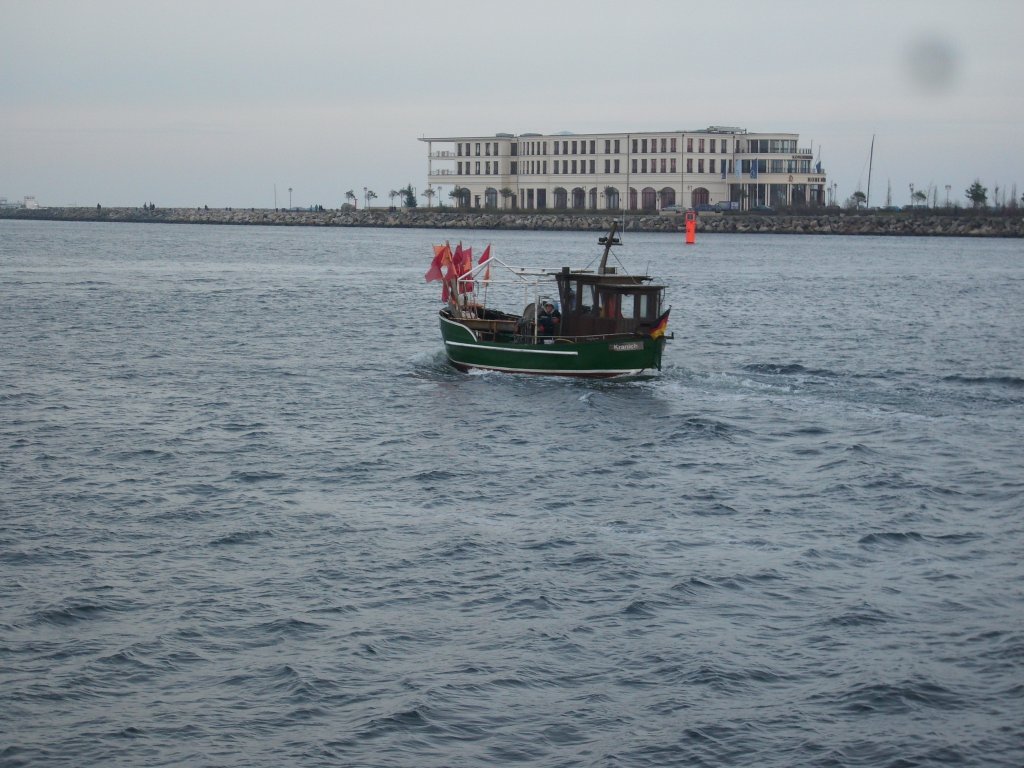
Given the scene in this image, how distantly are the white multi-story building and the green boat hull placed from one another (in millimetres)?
138419

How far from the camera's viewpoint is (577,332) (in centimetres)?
4216

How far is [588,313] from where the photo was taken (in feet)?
138

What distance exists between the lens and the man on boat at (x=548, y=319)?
1668 inches

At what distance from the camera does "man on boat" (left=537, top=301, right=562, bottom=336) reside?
42375 millimetres

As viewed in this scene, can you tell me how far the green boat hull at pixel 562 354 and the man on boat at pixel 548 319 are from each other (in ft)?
2.38

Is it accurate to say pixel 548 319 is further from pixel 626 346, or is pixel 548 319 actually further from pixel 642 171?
pixel 642 171

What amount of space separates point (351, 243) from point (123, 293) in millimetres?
84535

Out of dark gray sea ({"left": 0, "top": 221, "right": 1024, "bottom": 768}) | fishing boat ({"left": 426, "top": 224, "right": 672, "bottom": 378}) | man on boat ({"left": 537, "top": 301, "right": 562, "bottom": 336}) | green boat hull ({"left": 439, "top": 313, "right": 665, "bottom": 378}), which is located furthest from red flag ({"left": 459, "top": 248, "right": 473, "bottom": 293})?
man on boat ({"left": 537, "top": 301, "right": 562, "bottom": 336})

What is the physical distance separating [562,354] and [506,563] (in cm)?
1945

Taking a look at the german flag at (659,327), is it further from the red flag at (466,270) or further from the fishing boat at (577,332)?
the red flag at (466,270)


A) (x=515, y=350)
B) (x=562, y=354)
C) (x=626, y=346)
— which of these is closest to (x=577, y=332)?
(x=562, y=354)

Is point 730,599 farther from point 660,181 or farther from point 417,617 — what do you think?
point 660,181

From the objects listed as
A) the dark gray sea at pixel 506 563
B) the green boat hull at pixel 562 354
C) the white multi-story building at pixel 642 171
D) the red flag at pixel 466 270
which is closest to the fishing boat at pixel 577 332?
the green boat hull at pixel 562 354

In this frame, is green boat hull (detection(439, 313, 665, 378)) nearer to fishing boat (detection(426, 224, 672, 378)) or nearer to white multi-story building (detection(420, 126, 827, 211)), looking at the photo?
fishing boat (detection(426, 224, 672, 378))
